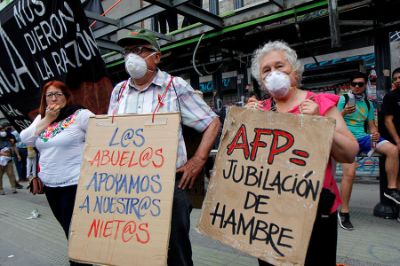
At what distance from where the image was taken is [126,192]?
6.73 ft

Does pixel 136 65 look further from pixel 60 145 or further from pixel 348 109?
pixel 348 109

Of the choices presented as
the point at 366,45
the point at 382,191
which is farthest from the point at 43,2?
the point at 366,45

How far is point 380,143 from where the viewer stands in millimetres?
4441

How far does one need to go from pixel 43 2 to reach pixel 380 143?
4012 millimetres

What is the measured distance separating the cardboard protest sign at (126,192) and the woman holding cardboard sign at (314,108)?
1.84ft

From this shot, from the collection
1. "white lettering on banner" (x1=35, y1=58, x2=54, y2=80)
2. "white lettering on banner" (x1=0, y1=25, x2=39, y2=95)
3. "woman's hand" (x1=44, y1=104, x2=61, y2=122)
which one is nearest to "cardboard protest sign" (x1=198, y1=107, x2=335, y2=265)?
"woman's hand" (x1=44, y1=104, x2=61, y2=122)

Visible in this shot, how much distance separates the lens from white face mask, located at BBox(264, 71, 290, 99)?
5.74 feet

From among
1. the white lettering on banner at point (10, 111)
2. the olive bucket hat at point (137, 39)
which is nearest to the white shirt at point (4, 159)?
the white lettering on banner at point (10, 111)

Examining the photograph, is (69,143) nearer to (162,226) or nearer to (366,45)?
(162,226)

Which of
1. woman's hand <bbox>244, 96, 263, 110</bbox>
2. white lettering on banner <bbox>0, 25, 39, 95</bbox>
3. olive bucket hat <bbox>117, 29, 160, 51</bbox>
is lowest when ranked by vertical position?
woman's hand <bbox>244, 96, 263, 110</bbox>

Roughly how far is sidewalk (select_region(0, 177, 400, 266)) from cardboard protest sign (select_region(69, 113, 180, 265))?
1702 mm

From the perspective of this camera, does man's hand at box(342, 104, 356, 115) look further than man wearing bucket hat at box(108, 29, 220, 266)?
Yes

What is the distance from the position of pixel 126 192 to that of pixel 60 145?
1.04 meters

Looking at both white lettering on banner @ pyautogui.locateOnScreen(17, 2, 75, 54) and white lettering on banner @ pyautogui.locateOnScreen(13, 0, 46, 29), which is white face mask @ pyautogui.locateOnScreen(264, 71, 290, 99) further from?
white lettering on banner @ pyautogui.locateOnScreen(13, 0, 46, 29)
